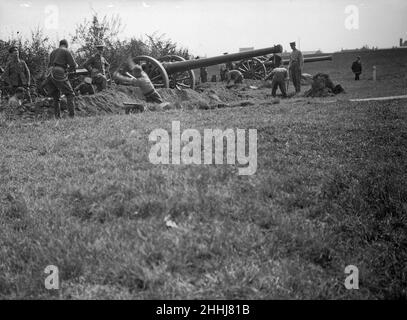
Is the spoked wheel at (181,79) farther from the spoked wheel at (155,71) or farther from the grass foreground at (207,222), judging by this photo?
the grass foreground at (207,222)

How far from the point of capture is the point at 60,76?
930cm

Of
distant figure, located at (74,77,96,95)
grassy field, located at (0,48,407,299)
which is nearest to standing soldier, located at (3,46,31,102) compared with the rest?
distant figure, located at (74,77,96,95)

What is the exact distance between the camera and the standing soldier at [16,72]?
11.8 metres

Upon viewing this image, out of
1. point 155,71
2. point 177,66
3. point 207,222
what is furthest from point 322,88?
point 207,222

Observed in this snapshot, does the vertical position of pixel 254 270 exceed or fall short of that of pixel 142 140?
it falls short

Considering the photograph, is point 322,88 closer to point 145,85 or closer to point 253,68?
point 145,85

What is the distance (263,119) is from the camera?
7824 mm

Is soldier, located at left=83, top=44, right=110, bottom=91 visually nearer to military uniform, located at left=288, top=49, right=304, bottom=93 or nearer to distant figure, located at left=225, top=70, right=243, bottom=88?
military uniform, located at left=288, top=49, right=304, bottom=93

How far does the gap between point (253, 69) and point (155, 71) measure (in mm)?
11946

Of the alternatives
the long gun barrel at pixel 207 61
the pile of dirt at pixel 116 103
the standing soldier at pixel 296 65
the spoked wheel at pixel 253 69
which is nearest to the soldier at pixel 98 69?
the pile of dirt at pixel 116 103

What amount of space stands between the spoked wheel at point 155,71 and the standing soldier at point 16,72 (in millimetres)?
3910
